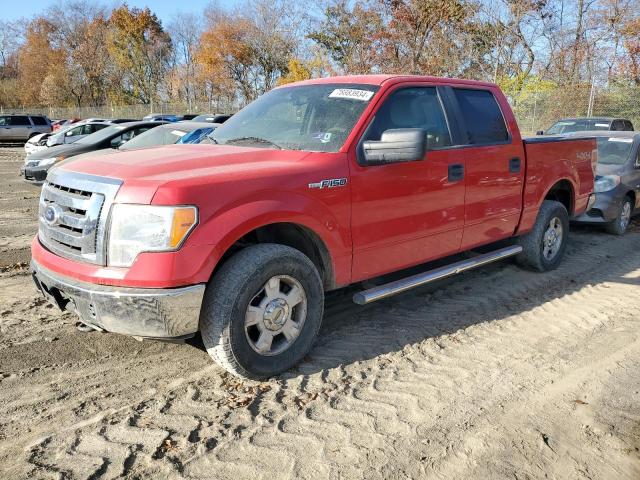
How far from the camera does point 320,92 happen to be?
14.7ft

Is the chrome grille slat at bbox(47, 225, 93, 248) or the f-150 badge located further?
the f-150 badge

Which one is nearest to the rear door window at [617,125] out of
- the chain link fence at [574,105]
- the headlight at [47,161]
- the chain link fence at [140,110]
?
the chain link fence at [574,105]

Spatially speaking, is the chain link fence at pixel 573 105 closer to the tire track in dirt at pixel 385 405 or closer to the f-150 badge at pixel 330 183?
the tire track in dirt at pixel 385 405

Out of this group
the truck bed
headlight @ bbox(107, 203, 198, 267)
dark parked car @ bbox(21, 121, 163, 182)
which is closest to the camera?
headlight @ bbox(107, 203, 198, 267)

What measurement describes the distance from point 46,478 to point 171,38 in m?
63.7

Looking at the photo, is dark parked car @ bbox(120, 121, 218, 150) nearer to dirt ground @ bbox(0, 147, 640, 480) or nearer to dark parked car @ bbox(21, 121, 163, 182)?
dark parked car @ bbox(21, 121, 163, 182)

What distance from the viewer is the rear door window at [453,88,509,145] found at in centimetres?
494

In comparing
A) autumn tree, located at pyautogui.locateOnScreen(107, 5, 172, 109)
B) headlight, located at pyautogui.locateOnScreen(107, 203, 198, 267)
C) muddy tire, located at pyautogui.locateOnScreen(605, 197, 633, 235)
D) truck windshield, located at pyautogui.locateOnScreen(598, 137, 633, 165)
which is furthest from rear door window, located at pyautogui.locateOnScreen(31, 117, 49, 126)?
headlight, located at pyautogui.locateOnScreen(107, 203, 198, 267)

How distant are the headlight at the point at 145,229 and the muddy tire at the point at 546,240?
419cm

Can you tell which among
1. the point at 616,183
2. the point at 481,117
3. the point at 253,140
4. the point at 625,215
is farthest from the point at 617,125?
the point at 253,140

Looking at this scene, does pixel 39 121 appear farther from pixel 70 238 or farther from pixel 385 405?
pixel 385 405

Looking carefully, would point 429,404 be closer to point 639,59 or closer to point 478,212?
point 478,212

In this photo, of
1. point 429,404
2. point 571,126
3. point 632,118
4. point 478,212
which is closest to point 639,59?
point 632,118

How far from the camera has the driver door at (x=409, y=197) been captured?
3980 mm
